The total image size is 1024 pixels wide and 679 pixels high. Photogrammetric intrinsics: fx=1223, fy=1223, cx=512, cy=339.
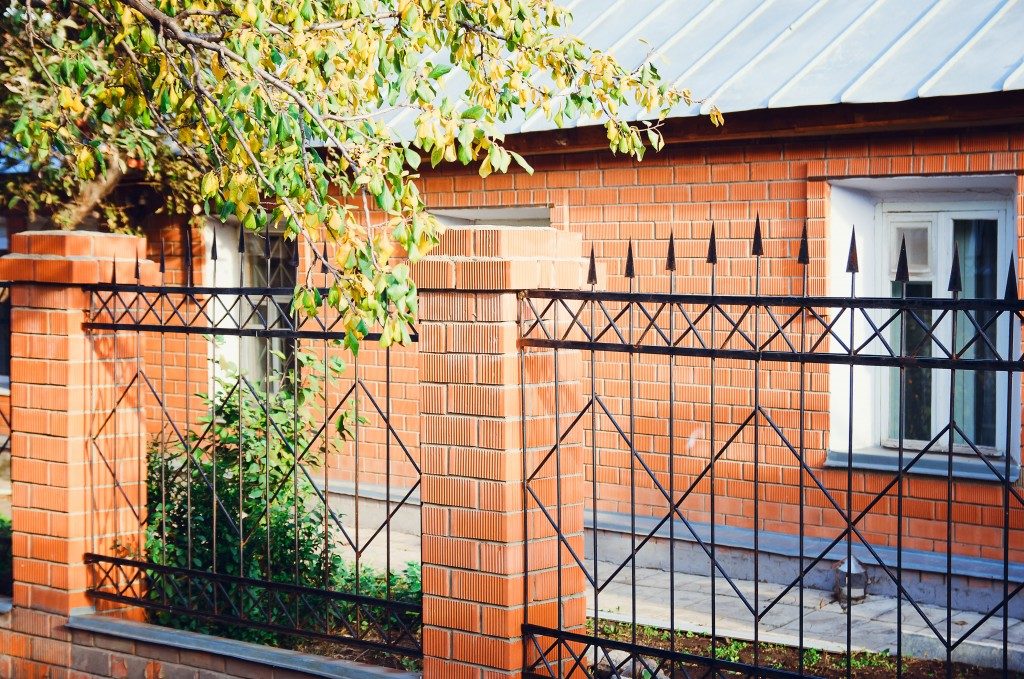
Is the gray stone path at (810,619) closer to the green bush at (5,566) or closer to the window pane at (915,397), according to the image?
the window pane at (915,397)

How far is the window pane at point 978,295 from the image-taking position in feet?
23.2

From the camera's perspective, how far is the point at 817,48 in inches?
295

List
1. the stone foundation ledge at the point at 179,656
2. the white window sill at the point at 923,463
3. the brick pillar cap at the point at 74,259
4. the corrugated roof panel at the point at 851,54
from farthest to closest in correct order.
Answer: the corrugated roof panel at the point at 851,54
the white window sill at the point at 923,463
the brick pillar cap at the point at 74,259
the stone foundation ledge at the point at 179,656

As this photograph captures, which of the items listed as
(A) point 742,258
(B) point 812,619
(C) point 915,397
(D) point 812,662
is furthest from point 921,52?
(D) point 812,662

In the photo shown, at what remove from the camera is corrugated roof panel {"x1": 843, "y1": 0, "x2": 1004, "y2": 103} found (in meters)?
6.64

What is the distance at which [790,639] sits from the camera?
5629mm

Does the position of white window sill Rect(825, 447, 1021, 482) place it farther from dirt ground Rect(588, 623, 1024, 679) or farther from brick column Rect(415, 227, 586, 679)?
brick column Rect(415, 227, 586, 679)

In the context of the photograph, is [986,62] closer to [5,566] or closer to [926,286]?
[926,286]

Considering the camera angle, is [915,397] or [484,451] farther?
[915,397]

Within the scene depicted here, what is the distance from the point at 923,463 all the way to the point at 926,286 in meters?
1.12

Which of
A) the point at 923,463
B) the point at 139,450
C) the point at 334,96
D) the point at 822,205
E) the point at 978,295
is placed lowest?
the point at 923,463

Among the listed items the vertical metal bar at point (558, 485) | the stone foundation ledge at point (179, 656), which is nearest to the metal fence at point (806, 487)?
the vertical metal bar at point (558, 485)

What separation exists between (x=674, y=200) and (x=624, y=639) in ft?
10.2

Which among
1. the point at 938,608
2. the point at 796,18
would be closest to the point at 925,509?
the point at 938,608
